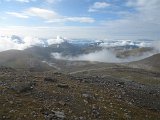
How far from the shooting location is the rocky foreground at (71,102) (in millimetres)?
24969

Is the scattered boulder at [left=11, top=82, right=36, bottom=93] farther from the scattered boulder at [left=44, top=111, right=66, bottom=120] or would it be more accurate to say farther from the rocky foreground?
the scattered boulder at [left=44, top=111, right=66, bottom=120]

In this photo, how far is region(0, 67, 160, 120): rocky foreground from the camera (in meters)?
25.0

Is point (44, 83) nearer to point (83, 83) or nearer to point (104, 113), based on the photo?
point (83, 83)

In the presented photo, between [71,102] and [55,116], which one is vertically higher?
[71,102]

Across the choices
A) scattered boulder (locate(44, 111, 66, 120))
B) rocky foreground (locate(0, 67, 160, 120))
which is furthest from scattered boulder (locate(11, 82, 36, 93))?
scattered boulder (locate(44, 111, 66, 120))

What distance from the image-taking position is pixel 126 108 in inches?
1140

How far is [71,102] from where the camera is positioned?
2825 cm

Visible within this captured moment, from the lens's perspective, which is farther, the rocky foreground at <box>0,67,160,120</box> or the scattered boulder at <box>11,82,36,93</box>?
the scattered boulder at <box>11,82,36,93</box>

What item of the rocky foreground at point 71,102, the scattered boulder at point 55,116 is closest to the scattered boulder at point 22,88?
the rocky foreground at point 71,102

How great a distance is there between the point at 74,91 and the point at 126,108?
6734 mm

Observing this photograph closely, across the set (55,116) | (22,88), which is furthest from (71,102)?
(22,88)

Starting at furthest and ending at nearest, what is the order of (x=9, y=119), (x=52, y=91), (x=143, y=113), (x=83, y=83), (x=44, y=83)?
(x=83, y=83) < (x=44, y=83) < (x=52, y=91) < (x=143, y=113) < (x=9, y=119)

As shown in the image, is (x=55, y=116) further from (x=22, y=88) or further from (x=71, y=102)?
(x=22, y=88)

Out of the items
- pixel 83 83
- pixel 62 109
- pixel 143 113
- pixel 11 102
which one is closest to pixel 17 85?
pixel 11 102
